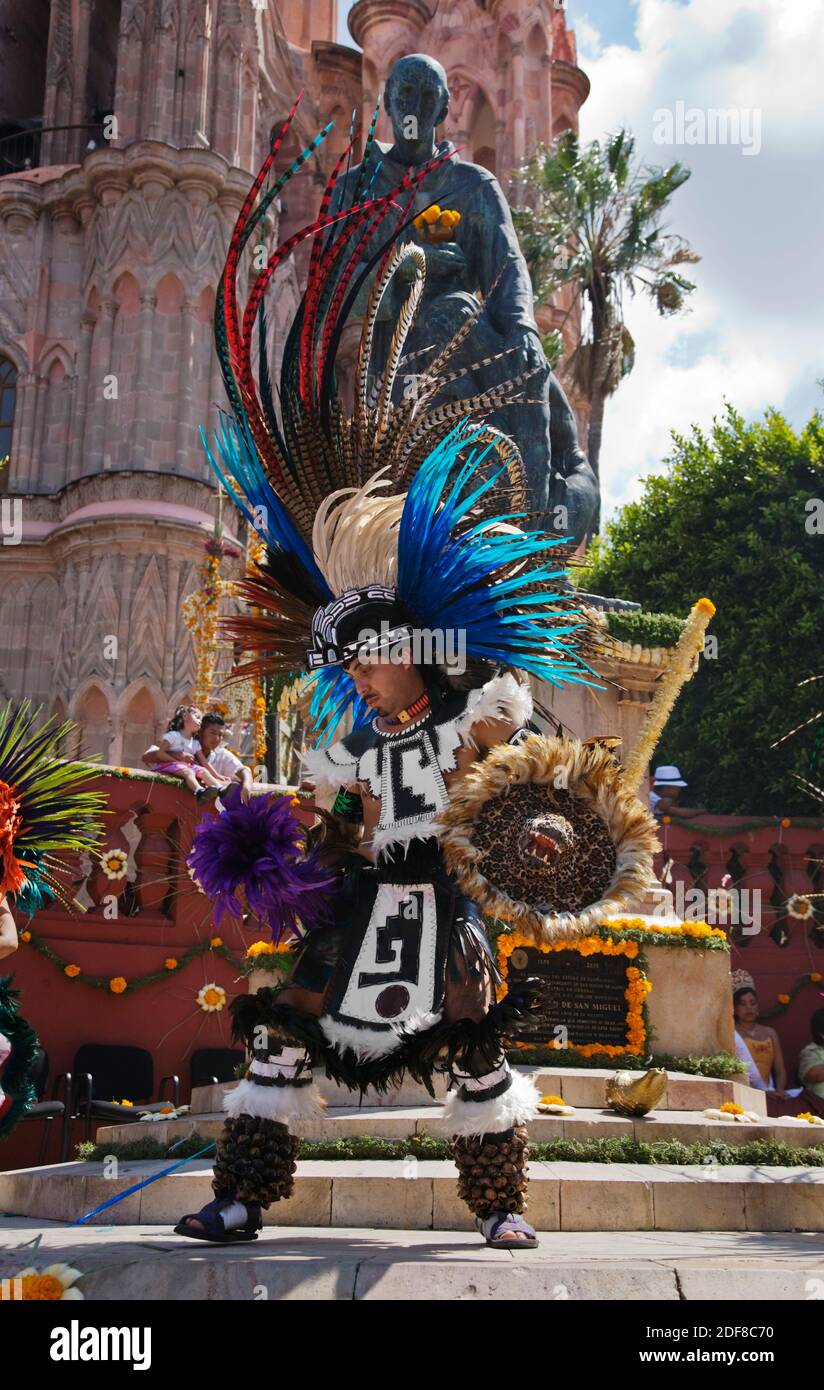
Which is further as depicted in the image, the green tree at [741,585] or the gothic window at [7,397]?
the gothic window at [7,397]

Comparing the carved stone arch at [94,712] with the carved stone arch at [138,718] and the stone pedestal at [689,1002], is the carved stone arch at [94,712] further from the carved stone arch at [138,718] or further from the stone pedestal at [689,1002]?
the stone pedestal at [689,1002]

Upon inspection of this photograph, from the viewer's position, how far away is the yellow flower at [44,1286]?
12.9ft

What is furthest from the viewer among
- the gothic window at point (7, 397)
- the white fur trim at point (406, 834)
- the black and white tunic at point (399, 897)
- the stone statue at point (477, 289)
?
the gothic window at point (7, 397)

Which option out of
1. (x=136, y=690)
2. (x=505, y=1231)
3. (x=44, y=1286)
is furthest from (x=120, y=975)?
(x=136, y=690)

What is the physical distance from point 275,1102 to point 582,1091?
3.08 m

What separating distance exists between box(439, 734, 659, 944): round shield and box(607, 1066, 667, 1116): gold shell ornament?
2355mm

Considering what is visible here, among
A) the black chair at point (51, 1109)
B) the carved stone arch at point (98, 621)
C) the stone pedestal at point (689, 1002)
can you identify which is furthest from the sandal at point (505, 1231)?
the carved stone arch at point (98, 621)

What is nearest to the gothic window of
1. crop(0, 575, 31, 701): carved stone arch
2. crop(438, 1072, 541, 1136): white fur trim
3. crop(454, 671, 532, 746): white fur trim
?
crop(0, 575, 31, 701): carved stone arch

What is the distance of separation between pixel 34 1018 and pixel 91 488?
17.6 metres

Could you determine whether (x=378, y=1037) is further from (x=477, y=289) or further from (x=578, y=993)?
(x=477, y=289)

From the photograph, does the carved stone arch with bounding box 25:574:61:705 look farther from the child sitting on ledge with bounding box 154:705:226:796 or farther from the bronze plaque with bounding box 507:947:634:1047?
the bronze plaque with bounding box 507:947:634:1047

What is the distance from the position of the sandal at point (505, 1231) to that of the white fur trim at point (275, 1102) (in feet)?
2.29

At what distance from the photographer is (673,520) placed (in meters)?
30.0
